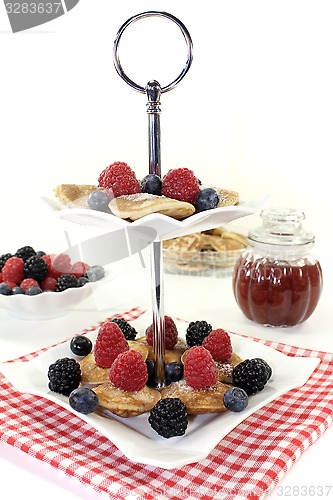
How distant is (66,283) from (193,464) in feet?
1.82

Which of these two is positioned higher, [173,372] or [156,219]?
[156,219]

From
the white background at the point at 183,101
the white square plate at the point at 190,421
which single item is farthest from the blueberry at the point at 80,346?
the white background at the point at 183,101

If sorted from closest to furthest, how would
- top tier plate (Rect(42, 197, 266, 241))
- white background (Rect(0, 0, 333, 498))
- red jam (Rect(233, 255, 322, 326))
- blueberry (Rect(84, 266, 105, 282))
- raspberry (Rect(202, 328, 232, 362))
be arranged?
top tier plate (Rect(42, 197, 266, 241)) < raspberry (Rect(202, 328, 232, 362)) < red jam (Rect(233, 255, 322, 326)) < blueberry (Rect(84, 266, 105, 282)) < white background (Rect(0, 0, 333, 498))

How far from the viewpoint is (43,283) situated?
1.26m

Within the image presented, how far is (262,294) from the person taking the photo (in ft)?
3.89

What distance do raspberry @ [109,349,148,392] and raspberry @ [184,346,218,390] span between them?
60 millimetres

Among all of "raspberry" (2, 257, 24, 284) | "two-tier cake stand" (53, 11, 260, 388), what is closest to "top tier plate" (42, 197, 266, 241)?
"two-tier cake stand" (53, 11, 260, 388)

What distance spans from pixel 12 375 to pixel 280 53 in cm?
157

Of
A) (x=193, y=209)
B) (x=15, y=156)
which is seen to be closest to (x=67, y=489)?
(x=193, y=209)

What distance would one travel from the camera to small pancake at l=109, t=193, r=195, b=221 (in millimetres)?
706

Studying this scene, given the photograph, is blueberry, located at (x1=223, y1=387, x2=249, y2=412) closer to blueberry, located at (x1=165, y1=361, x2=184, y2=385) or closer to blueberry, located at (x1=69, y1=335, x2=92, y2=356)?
blueberry, located at (x1=165, y1=361, x2=184, y2=385)

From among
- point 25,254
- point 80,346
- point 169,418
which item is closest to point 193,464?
point 169,418

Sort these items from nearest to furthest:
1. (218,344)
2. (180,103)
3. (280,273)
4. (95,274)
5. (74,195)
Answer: (74,195), (218,344), (280,273), (95,274), (180,103)

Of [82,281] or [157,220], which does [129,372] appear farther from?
[82,281]
